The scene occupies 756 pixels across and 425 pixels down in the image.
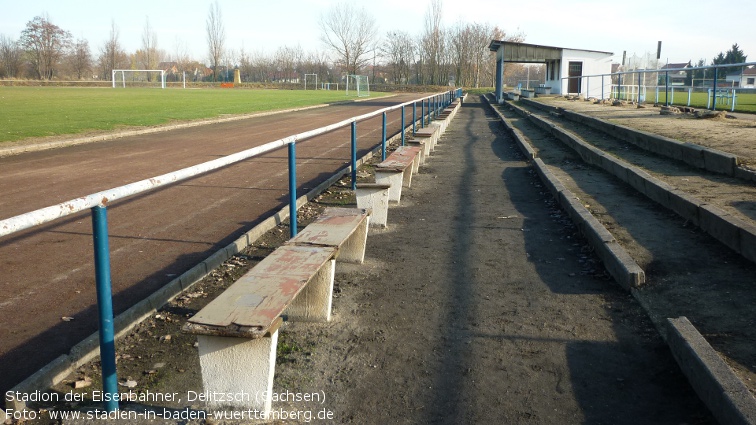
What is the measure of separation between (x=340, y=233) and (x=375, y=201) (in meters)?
2.29

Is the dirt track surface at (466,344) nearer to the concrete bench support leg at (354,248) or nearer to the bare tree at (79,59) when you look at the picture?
the concrete bench support leg at (354,248)

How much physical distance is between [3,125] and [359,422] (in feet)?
61.5

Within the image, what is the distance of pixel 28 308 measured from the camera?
15.7ft

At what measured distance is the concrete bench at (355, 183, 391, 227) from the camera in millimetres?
7449

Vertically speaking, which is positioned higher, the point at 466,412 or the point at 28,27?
the point at 28,27

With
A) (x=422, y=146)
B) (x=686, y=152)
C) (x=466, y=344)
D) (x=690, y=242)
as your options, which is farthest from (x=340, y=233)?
(x=422, y=146)

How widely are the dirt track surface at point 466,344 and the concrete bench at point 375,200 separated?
552 millimetres

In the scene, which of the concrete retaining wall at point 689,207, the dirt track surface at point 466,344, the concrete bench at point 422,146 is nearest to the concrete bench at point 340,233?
the dirt track surface at point 466,344

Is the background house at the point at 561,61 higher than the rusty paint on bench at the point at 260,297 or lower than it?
higher

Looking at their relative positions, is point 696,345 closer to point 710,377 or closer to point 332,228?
point 710,377

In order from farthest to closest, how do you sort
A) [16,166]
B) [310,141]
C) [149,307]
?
[310,141] < [16,166] < [149,307]

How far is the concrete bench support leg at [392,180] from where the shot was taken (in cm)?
880

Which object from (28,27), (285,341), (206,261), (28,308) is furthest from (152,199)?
(28,27)

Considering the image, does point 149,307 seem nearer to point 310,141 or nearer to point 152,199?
point 152,199
